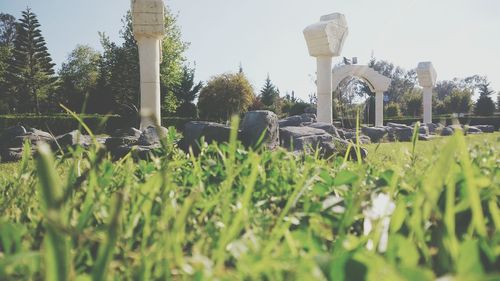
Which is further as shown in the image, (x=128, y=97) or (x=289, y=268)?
(x=128, y=97)

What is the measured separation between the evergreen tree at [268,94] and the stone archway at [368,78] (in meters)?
23.8

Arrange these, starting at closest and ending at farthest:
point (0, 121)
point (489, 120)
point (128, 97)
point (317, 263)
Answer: point (317, 263) → point (0, 121) → point (489, 120) → point (128, 97)

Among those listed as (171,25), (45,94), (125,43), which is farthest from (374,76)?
(45,94)

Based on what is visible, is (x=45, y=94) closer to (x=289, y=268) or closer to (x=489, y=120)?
(x=489, y=120)

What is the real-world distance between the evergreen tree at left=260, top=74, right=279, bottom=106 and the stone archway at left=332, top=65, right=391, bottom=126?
23846 millimetres

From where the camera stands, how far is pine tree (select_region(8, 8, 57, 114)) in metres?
39.0

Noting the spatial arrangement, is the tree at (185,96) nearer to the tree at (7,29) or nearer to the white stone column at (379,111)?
the white stone column at (379,111)

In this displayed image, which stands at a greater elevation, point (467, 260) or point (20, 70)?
point (20, 70)

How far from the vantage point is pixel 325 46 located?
54.5ft

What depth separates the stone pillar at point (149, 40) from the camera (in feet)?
44.9

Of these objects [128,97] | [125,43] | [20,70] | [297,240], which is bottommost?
[297,240]

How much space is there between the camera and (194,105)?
1751 inches

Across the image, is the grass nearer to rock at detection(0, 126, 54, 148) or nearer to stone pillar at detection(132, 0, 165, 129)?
rock at detection(0, 126, 54, 148)

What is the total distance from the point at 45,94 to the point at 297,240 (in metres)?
56.2
